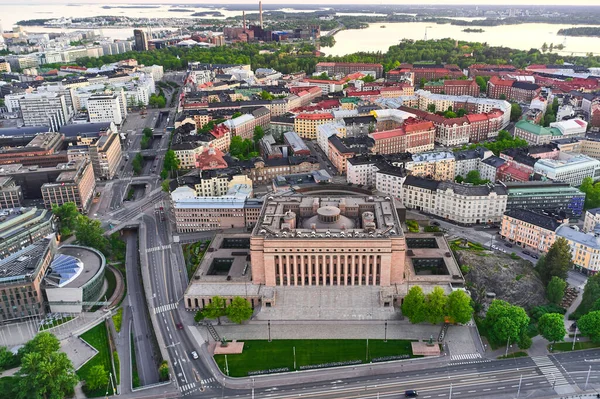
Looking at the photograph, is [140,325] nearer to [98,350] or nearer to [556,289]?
[98,350]

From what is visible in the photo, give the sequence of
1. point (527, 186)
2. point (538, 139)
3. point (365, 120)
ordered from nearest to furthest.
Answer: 1. point (527, 186)
2. point (538, 139)
3. point (365, 120)

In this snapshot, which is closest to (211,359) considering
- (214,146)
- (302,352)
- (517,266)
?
(302,352)

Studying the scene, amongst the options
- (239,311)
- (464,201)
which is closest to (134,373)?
(239,311)

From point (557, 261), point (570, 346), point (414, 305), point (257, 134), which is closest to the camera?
point (570, 346)

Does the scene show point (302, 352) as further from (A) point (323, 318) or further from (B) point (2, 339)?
(B) point (2, 339)

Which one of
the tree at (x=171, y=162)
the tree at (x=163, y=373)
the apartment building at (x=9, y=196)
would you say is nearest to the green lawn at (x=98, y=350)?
the tree at (x=163, y=373)
